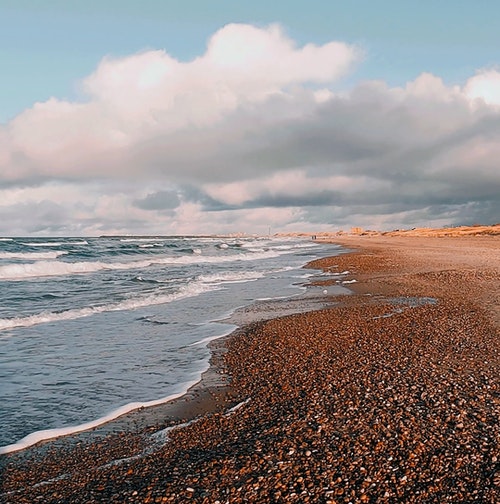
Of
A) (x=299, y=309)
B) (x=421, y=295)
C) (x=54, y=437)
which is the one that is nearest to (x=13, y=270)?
(x=299, y=309)

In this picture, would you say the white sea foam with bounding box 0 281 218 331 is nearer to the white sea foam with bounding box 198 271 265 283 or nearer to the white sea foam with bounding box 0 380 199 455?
the white sea foam with bounding box 198 271 265 283

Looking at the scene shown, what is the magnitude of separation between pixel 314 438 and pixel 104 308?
49.5ft

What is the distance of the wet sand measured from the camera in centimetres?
527

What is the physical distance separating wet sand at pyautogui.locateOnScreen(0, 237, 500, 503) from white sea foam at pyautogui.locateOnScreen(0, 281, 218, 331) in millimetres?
8521

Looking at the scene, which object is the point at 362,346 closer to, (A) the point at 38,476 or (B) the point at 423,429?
(B) the point at 423,429

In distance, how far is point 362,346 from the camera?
1171 cm

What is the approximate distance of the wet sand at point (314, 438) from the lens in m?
5.27

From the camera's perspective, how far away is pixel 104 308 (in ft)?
64.6

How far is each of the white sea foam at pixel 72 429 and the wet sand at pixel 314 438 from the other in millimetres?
385

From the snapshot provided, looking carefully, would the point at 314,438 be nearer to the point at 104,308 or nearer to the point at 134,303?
the point at 104,308

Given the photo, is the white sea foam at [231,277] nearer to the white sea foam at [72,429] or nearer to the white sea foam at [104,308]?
the white sea foam at [104,308]

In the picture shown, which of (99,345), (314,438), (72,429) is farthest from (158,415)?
(99,345)

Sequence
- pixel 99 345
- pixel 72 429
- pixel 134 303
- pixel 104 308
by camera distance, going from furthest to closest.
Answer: pixel 134 303 → pixel 104 308 → pixel 99 345 → pixel 72 429

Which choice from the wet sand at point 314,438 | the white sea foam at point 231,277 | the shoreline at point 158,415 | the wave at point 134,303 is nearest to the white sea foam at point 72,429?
the shoreline at point 158,415
